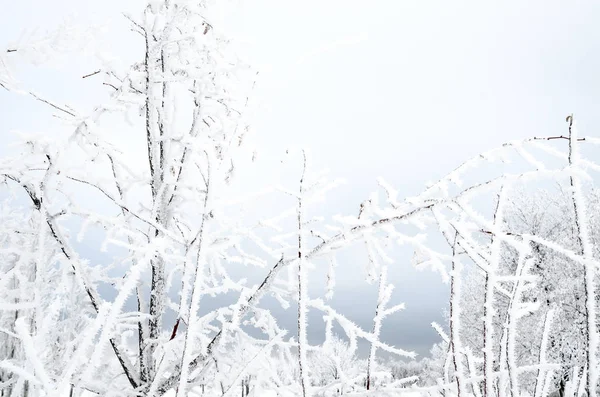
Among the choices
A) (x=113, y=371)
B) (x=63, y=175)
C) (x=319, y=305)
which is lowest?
(x=113, y=371)

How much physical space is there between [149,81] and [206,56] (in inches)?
18.9

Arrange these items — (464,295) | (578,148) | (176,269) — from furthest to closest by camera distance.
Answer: (464,295) < (176,269) < (578,148)

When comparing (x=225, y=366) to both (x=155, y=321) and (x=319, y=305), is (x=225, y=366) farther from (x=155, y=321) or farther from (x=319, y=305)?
(x=319, y=305)

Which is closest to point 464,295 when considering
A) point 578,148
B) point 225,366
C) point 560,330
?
point 560,330

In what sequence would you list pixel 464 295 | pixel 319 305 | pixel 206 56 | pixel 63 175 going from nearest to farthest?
pixel 319 305 < pixel 63 175 < pixel 206 56 < pixel 464 295

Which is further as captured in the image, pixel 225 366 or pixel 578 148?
pixel 225 366

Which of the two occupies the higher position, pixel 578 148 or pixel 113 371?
pixel 578 148

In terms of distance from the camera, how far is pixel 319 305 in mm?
1933

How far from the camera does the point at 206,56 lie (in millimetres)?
2885

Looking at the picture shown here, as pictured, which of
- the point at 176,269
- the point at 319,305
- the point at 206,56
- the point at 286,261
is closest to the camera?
the point at 286,261

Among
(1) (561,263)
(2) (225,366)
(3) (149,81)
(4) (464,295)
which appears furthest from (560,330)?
(3) (149,81)

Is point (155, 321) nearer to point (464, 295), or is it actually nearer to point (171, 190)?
point (171, 190)

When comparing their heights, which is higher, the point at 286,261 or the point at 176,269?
the point at 176,269

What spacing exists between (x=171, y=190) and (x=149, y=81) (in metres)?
0.70
